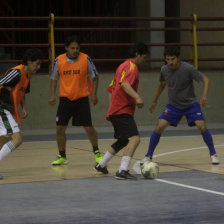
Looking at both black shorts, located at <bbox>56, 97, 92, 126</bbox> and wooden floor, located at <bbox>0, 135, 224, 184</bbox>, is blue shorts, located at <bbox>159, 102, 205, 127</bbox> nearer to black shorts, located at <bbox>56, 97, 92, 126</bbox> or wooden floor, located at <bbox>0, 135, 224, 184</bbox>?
wooden floor, located at <bbox>0, 135, 224, 184</bbox>

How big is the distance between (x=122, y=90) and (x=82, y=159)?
9.31 ft

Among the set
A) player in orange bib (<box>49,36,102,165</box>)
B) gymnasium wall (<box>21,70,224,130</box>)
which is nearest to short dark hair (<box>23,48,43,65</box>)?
player in orange bib (<box>49,36,102,165</box>)

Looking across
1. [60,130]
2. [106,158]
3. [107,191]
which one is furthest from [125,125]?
[60,130]

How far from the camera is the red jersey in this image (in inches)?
403

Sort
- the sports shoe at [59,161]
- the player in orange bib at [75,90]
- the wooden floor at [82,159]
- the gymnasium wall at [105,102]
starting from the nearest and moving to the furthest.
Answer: the wooden floor at [82,159] → the player in orange bib at [75,90] → the sports shoe at [59,161] → the gymnasium wall at [105,102]

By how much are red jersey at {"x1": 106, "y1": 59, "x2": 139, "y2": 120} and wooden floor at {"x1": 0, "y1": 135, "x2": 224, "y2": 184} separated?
3.41 feet

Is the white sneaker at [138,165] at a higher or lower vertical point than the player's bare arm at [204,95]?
lower

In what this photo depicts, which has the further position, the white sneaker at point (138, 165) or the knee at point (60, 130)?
the knee at point (60, 130)

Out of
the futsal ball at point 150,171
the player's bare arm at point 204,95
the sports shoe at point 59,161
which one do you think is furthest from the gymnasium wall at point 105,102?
the futsal ball at point 150,171

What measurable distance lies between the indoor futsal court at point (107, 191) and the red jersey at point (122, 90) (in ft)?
3.08

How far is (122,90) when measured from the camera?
408 inches

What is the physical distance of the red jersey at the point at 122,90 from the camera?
10.2 m

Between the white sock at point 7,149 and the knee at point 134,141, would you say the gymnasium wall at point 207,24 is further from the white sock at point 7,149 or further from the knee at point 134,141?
the white sock at point 7,149

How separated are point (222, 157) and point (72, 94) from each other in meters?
2.74
